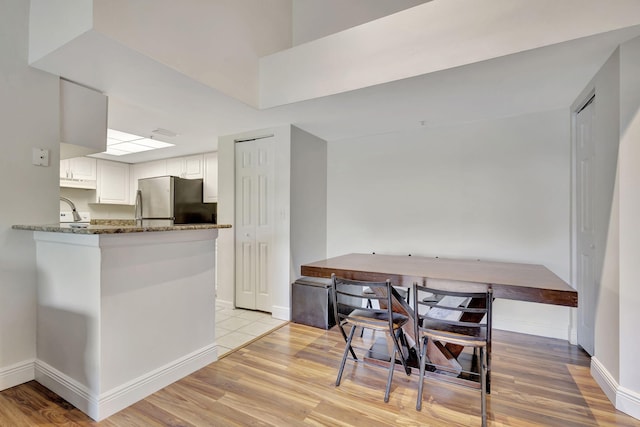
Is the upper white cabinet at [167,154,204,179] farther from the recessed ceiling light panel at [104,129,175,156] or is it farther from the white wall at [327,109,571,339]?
the white wall at [327,109,571,339]

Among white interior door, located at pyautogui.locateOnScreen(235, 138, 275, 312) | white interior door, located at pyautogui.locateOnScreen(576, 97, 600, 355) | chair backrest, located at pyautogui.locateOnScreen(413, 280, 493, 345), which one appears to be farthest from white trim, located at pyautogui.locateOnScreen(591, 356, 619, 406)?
white interior door, located at pyautogui.locateOnScreen(235, 138, 275, 312)

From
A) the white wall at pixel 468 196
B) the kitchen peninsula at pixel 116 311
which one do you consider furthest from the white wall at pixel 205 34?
the white wall at pixel 468 196

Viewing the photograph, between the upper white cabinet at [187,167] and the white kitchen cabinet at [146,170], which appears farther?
the white kitchen cabinet at [146,170]

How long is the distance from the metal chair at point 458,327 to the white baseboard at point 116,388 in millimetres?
1558

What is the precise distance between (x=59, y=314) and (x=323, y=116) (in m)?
2.58

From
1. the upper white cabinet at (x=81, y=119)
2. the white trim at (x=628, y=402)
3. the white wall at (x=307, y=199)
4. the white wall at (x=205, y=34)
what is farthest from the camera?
the white wall at (x=307, y=199)

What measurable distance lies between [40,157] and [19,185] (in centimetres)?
23

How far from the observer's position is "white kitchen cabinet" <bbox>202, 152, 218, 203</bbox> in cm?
454

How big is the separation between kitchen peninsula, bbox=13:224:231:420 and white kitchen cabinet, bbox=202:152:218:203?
8.23 feet

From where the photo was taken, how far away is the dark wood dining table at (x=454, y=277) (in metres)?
1.59

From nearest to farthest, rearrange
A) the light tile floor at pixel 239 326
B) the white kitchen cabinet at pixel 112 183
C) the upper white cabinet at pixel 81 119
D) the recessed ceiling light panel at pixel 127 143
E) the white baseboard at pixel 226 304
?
the upper white cabinet at pixel 81 119 < the light tile floor at pixel 239 326 < the white baseboard at pixel 226 304 < the recessed ceiling light panel at pixel 127 143 < the white kitchen cabinet at pixel 112 183

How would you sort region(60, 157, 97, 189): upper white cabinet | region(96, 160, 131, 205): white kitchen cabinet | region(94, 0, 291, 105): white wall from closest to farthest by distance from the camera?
region(94, 0, 291, 105): white wall < region(60, 157, 97, 189): upper white cabinet < region(96, 160, 131, 205): white kitchen cabinet

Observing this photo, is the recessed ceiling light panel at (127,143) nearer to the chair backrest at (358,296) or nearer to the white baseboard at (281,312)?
the white baseboard at (281,312)

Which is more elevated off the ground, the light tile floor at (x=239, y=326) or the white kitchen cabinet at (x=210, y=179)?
the white kitchen cabinet at (x=210, y=179)
